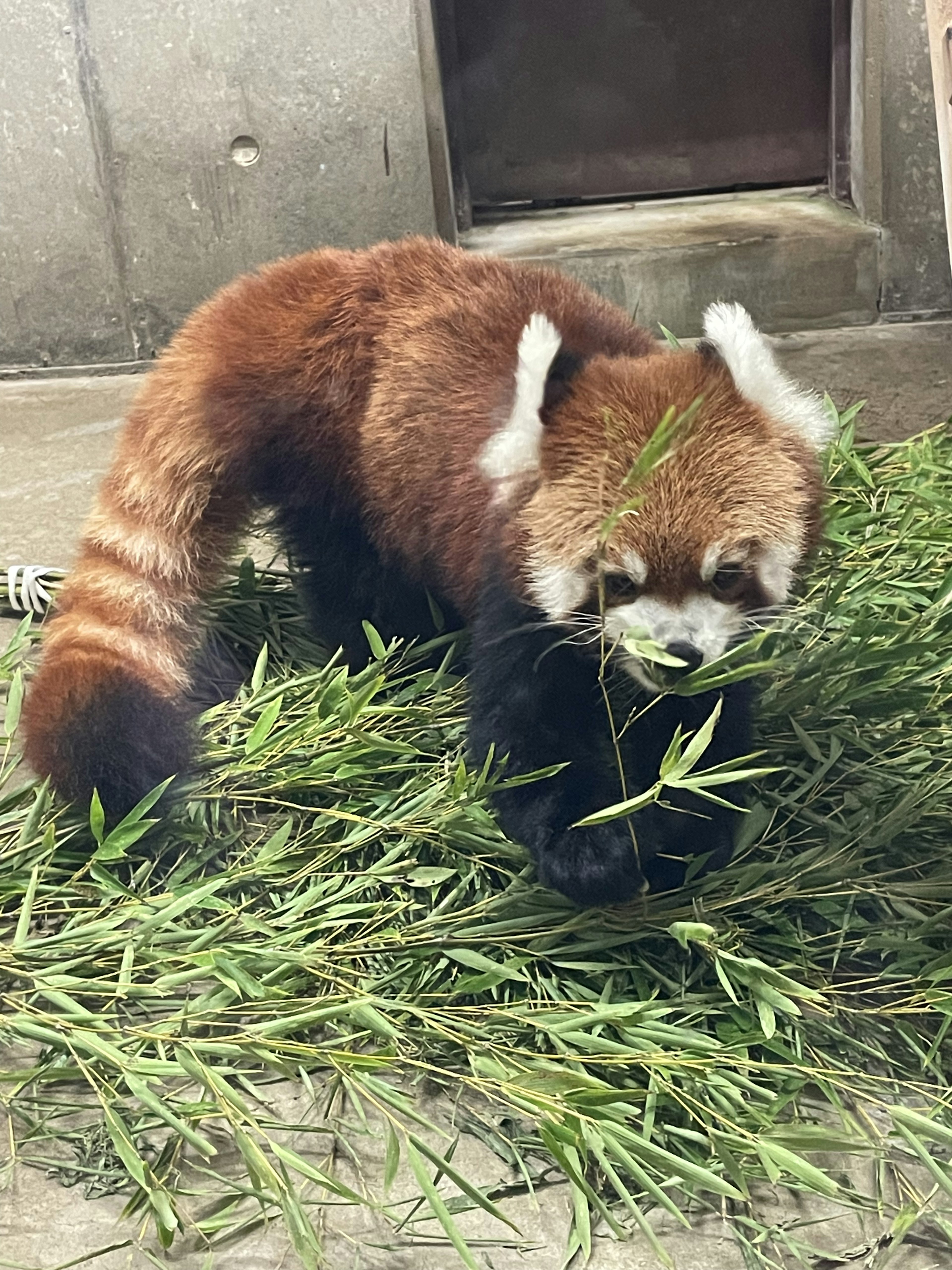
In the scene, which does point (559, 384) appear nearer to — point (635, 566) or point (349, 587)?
point (635, 566)

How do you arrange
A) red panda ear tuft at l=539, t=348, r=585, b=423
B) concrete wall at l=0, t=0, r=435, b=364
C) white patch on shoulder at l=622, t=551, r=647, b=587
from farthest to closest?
concrete wall at l=0, t=0, r=435, b=364 → red panda ear tuft at l=539, t=348, r=585, b=423 → white patch on shoulder at l=622, t=551, r=647, b=587

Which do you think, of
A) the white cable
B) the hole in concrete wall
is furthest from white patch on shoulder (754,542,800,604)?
the hole in concrete wall

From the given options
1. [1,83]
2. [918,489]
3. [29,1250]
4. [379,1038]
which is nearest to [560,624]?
[379,1038]

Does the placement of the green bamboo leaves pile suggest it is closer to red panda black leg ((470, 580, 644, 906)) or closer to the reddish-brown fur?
red panda black leg ((470, 580, 644, 906))

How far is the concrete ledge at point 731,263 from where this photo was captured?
4.11m

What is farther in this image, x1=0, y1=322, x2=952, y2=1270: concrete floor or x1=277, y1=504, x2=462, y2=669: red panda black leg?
x1=277, y1=504, x2=462, y2=669: red panda black leg

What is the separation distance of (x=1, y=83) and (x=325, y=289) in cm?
237

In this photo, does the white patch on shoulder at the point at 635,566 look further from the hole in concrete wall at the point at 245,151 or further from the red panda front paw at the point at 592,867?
the hole in concrete wall at the point at 245,151

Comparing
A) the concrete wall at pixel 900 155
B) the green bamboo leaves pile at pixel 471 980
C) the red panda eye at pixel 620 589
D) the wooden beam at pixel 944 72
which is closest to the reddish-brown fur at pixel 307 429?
the green bamboo leaves pile at pixel 471 980

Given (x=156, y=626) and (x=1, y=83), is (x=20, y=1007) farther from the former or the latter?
(x=1, y=83)

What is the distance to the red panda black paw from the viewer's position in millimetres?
1905

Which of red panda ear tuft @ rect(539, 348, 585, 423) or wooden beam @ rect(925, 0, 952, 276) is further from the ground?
wooden beam @ rect(925, 0, 952, 276)

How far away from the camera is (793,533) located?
1796 mm

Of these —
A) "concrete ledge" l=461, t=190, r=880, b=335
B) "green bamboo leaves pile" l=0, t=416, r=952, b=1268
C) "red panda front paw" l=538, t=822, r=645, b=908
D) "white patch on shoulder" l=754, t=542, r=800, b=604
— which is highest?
"concrete ledge" l=461, t=190, r=880, b=335
